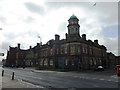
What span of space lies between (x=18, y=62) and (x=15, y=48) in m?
11.7

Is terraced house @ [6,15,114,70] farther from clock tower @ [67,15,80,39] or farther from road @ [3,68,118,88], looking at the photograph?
road @ [3,68,118,88]

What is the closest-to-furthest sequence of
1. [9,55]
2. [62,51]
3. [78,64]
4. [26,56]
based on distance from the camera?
[78,64] < [62,51] < [26,56] < [9,55]

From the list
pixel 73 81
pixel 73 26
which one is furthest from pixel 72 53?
pixel 73 81

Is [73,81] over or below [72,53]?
below

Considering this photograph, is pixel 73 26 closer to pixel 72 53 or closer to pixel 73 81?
pixel 72 53

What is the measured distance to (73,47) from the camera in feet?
182

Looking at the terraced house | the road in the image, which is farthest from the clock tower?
the road

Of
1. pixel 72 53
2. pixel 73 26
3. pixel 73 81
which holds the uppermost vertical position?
pixel 73 26

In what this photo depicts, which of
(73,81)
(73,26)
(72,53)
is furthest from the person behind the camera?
(73,26)

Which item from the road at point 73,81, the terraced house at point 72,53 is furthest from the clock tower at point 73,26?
the road at point 73,81

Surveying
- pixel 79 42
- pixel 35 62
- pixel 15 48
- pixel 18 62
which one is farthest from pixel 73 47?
pixel 15 48

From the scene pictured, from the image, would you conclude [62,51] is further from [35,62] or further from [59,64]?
[35,62]

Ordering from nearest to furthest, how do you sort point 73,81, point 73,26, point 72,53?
point 73,81, point 72,53, point 73,26

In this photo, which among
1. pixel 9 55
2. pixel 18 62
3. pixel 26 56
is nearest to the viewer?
pixel 26 56
